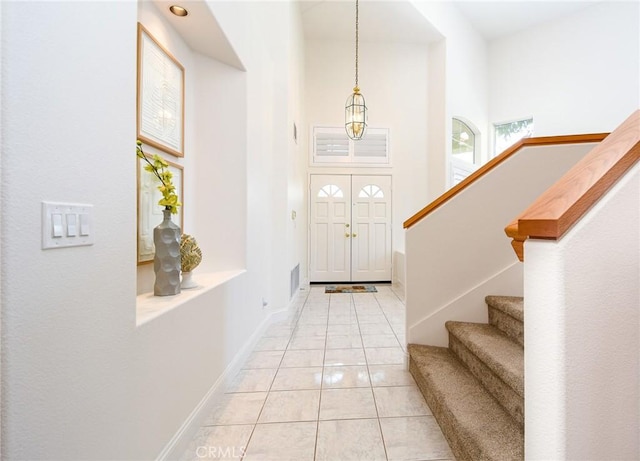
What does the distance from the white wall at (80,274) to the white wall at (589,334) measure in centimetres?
134

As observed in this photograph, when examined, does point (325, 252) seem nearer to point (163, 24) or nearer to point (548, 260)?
point (163, 24)

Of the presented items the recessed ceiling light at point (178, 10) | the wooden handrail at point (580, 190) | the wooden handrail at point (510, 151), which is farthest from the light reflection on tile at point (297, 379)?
the recessed ceiling light at point (178, 10)

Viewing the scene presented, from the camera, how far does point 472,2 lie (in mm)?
5285

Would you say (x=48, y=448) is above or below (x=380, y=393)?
above

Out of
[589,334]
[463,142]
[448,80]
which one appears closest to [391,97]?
[448,80]

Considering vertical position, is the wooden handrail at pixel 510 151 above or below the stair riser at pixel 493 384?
above

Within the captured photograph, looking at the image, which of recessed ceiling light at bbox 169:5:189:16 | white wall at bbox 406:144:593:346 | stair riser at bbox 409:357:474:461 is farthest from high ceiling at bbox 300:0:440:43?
stair riser at bbox 409:357:474:461

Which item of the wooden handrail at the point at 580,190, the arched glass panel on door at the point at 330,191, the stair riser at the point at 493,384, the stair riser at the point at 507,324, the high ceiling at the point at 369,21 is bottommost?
the stair riser at the point at 493,384

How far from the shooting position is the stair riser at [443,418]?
1.28 metres

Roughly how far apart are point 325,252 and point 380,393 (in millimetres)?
3612

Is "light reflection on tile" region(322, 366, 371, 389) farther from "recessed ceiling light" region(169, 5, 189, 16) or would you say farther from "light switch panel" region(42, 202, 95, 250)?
"recessed ceiling light" region(169, 5, 189, 16)

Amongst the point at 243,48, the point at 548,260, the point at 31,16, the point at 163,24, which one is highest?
the point at 243,48

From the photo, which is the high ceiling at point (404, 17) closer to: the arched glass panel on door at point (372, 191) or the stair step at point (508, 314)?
the arched glass panel on door at point (372, 191)

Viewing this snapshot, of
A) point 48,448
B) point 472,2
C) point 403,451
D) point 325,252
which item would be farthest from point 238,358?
point 472,2
